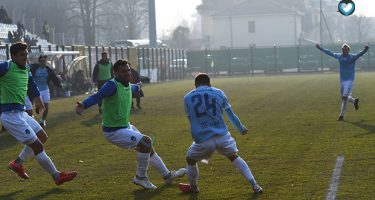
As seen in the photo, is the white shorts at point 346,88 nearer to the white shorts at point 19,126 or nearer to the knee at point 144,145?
the knee at point 144,145

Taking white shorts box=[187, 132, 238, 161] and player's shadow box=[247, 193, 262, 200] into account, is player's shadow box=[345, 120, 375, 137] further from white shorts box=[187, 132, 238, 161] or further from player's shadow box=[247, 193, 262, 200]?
white shorts box=[187, 132, 238, 161]

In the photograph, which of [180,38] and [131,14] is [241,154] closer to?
[131,14]

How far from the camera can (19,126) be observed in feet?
34.6

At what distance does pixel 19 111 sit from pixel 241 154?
4486 mm

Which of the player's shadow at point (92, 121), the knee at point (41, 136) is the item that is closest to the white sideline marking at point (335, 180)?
the knee at point (41, 136)

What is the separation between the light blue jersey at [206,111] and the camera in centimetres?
962

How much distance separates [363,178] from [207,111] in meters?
2.58

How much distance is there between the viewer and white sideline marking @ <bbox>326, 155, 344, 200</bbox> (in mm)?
9530

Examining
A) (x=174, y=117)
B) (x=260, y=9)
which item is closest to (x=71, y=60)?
(x=174, y=117)

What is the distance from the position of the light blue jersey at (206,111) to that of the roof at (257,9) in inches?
3718

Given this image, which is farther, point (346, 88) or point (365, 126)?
point (346, 88)

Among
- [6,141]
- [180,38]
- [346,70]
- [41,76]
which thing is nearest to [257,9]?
[180,38]

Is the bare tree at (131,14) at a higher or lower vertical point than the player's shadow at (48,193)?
higher

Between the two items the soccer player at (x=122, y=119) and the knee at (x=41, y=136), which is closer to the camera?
the soccer player at (x=122, y=119)
